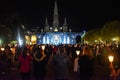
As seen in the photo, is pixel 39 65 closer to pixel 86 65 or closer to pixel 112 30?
pixel 86 65

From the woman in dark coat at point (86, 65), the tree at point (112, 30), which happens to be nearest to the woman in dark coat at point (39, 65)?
the woman in dark coat at point (86, 65)

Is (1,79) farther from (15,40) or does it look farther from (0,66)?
(15,40)

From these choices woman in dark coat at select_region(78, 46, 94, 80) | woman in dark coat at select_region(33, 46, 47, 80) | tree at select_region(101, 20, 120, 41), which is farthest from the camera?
tree at select_region(101, 20, 120, 41)

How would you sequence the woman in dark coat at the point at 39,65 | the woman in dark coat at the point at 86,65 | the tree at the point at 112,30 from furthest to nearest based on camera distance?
1. the tree at the point at 112,30
2. the woman in dark coat at the point at 39,65
3. the woman in dark coat at the point at 86,65

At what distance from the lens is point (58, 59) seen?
1274cm

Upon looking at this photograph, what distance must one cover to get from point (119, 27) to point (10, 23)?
982 inches

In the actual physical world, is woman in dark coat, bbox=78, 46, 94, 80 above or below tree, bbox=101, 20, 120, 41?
below

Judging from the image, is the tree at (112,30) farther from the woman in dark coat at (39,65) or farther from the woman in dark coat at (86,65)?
the woman in dark coat at (86,65)

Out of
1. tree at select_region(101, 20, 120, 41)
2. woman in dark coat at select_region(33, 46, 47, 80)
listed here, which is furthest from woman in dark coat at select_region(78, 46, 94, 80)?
tree at select_region(101, 20, 120, 41)

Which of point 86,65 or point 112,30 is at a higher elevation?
point 112,30

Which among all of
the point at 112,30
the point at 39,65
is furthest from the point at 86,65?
the point at 112,30

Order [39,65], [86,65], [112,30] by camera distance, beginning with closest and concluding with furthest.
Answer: [86,65] → [39,65] → [112,30]

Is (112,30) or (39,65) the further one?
(112,30)

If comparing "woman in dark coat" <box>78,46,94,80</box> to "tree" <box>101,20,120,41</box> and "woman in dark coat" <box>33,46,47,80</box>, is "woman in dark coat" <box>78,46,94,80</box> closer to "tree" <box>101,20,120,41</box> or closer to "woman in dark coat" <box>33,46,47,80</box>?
"woman in dark coat" <box>33,46,47,80</box>
